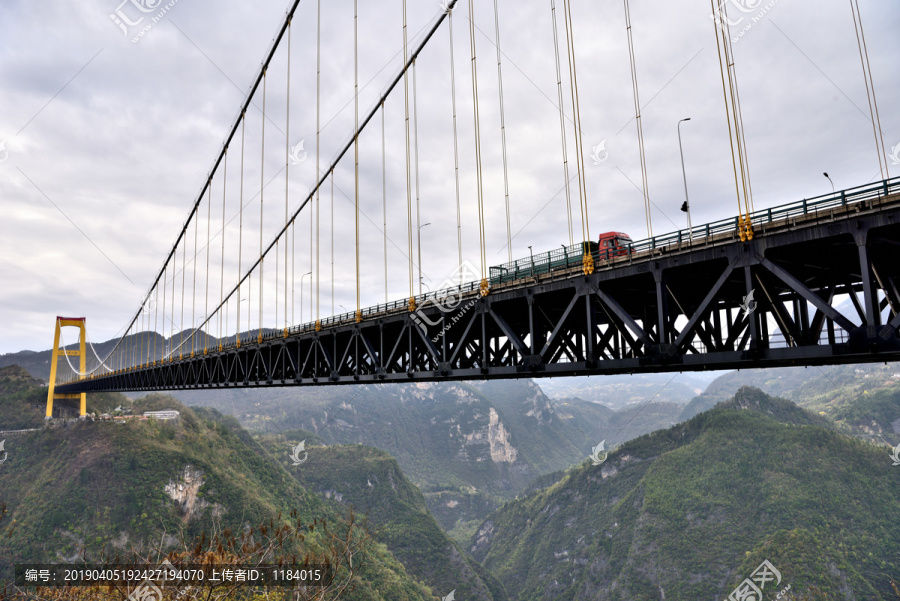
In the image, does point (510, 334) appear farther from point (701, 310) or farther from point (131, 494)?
point (131, 494)

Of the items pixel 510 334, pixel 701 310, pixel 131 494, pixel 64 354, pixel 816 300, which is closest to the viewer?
pixel 816 300

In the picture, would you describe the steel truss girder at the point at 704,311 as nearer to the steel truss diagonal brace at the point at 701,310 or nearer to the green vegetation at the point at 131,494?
the steel truss diagonal brace at the point at 701,310

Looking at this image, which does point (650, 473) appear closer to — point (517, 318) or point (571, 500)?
point (571, 500)

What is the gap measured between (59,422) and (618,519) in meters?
119

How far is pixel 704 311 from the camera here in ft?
35.0

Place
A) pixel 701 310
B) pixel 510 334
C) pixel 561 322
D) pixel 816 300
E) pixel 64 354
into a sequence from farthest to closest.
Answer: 1. pixel 64 354
2. pixel 510 334
3. pixel 561 322
4. pixel 701 310
5. pixel 816 300

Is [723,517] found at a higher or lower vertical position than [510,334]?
lower

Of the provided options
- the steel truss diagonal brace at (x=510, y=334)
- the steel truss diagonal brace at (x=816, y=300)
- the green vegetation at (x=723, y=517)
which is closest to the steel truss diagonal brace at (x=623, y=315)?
the steel truss diagonal brace at (x=816, y=300)

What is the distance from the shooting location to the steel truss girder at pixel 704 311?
9.38 metres

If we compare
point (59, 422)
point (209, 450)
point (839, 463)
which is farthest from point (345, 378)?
point (839, 463)

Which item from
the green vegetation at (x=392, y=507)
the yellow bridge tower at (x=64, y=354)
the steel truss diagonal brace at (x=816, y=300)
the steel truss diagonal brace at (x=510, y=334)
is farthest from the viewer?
the green vegetation at (x=392, y=507)

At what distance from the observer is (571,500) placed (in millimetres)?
143875

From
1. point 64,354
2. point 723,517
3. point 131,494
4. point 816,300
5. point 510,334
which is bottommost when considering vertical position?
point 723,517

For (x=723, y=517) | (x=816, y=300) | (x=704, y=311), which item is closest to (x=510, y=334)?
(x=704, y=311)
